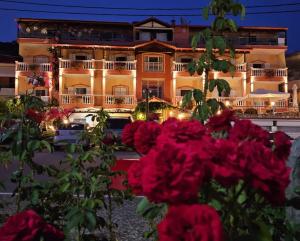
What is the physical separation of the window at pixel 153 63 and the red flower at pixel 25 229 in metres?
38.5

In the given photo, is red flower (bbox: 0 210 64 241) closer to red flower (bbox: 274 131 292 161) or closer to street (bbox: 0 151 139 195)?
red flower (bbox: 274 131 292 161)

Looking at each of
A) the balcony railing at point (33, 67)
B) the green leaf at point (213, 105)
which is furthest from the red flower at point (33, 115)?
the balcony railing at point (33, 67)

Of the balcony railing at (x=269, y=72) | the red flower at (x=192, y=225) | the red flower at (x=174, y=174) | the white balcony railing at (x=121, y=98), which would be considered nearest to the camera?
the red flower at (x=192, y=225)

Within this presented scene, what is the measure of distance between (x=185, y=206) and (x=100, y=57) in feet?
128

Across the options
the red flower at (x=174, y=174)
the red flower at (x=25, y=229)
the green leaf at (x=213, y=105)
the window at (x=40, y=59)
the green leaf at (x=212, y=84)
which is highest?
the window at (x=40, y=59)

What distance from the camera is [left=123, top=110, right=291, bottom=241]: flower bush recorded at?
4.44ft

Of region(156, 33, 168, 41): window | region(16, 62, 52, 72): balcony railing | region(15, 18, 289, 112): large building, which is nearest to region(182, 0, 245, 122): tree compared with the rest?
region(15, 18, 289, 112): large building

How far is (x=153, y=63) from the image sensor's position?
4019cm

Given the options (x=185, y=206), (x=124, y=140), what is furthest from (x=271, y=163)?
(x=124, y=140)

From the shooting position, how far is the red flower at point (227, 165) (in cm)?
153

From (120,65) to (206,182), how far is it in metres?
37.6

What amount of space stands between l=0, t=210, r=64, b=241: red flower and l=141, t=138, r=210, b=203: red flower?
0.53 metres

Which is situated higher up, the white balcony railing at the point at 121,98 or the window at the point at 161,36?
the window at the point at 161,36

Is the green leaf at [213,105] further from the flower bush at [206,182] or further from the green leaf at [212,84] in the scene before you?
the flower bush at [206,182]
